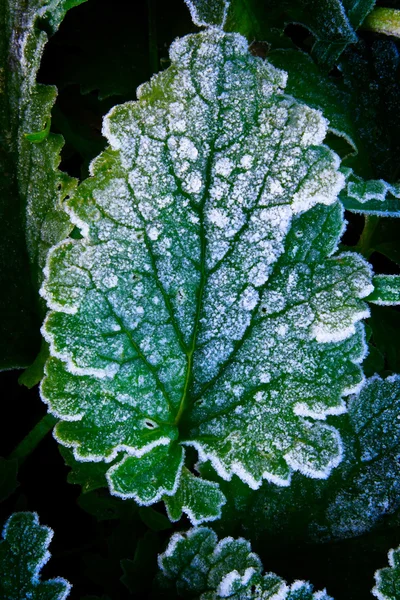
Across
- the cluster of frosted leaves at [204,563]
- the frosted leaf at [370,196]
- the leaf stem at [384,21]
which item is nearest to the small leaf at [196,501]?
the cluster of frosted leaves at [204,563]

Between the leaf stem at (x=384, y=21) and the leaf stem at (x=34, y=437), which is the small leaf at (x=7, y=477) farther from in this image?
the leaf stem at (x=384, y=21)

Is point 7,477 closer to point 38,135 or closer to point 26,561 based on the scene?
point 26,561

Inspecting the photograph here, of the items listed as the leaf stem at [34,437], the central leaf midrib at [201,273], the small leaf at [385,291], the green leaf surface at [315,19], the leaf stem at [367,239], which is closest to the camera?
the central leaf midrib at [201,273]

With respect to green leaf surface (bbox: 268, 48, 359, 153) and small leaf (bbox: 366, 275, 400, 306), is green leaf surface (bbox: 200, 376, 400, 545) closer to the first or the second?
small leaf (bbox: 366, 275, 400, 306)

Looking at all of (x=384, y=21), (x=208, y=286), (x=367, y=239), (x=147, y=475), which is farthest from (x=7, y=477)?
(x=384, y=21)

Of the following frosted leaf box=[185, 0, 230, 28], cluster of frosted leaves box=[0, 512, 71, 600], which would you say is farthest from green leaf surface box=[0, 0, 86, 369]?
cluster of frosted leaves box=[0, 512, 71, 600]

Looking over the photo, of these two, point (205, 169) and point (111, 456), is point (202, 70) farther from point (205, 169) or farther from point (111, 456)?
point (111, 456)
